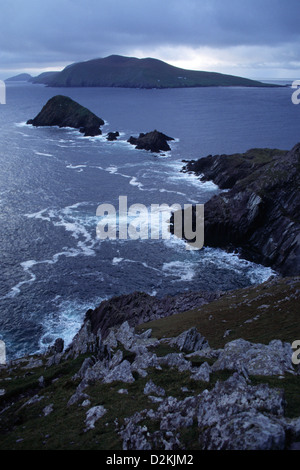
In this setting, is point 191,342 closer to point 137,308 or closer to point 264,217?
point 137,308

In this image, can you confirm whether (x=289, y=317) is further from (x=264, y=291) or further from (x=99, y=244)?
(x=99, y=244)

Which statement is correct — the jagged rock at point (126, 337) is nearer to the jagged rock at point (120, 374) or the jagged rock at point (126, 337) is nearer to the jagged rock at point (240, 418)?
the jagged rock at point (120, 374)

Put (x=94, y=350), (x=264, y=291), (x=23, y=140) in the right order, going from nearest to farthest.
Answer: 1. (x=94, y=350)
2. (x=264, y=291)
3. (x=23, y=140)

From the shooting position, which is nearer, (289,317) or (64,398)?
(64,398)

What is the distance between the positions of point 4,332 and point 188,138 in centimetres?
15440

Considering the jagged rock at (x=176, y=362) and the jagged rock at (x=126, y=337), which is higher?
the jagged rock at (x=176, y=362)

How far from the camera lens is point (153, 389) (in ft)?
75.7

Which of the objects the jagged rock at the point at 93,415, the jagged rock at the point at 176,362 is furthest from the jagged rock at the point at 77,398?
the jagged rock at the point at 176,362

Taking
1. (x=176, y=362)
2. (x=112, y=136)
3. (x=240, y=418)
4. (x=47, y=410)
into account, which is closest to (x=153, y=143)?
(x=112, y=136)

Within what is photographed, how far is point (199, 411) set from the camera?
18047 millimetres

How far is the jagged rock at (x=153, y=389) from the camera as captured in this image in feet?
73.8

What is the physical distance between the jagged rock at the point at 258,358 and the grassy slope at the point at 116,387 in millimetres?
1034
